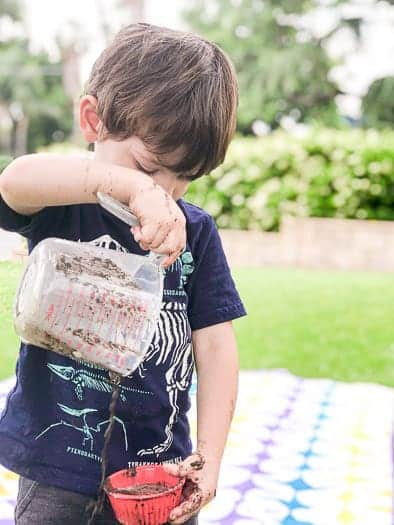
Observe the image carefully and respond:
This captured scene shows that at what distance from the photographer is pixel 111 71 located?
116 cm

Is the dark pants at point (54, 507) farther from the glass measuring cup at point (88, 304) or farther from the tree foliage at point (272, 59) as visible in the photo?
the tree foliage at point (272, 59)

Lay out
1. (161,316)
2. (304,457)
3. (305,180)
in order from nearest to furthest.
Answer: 1. (161,316)
2. (304,457)
3. (305,180)

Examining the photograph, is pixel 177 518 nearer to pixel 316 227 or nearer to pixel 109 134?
pixel 109 134

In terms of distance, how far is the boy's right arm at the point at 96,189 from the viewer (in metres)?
0.94

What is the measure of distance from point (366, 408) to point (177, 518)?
1.93m

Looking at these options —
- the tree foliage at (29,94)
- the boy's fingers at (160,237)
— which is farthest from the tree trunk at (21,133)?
the boy's fingers at (160,237)

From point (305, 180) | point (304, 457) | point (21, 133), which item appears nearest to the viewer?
point (304, 457)

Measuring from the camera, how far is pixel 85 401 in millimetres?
1169

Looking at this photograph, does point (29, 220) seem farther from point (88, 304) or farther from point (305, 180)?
point (305, 180)

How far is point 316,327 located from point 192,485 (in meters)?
3.14

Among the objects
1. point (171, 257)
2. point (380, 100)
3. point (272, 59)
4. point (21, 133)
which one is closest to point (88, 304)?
point (171, 257)

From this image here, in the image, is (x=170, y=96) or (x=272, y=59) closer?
(x=170, y=96)

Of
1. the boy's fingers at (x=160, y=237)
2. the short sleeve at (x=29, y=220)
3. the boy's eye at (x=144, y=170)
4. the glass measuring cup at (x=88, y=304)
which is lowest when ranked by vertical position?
the glass measuring cup at (x=88, y=304)

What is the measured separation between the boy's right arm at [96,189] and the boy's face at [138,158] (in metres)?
0.11
